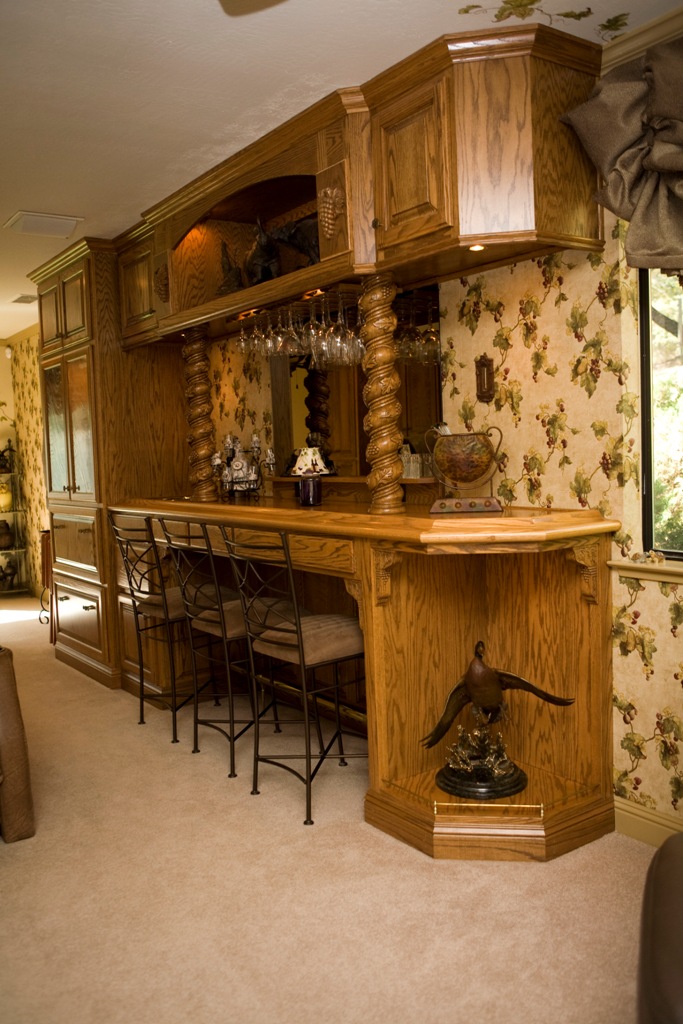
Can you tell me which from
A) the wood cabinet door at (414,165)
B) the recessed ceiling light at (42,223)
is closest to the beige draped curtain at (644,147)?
the wood cabinet door at (414,165)

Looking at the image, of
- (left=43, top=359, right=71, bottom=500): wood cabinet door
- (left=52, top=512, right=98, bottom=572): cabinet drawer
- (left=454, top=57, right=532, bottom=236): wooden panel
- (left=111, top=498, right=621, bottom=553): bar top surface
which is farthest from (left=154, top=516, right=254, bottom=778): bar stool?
(left=454, top=57, right=532, bottom=236): wooden panel

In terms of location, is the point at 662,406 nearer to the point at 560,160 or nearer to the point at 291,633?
the point at 560,160

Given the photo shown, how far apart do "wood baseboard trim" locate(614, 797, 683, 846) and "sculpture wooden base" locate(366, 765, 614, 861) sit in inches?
1.2

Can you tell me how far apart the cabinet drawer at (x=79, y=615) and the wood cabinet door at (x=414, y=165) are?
314cm

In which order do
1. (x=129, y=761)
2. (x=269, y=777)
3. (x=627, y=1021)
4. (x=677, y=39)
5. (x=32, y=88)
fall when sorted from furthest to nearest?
(x=129, y=761) < (x=269, y=777) < (x=32, y=88) < (x=677, y=39) < (x=627, y=1021)

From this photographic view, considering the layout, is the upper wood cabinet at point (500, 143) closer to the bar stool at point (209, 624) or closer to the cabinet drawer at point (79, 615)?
the bar stool at point (209, 624)

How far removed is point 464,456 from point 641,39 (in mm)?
1409

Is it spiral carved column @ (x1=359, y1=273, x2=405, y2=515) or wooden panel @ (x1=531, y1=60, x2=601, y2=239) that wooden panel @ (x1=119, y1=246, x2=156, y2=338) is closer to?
spiral carved column @ (x1=359, y1=273, x2=405, y2=515)

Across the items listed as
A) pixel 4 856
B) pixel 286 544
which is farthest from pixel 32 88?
pixel 4 856

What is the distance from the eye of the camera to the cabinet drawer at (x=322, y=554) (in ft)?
10.1

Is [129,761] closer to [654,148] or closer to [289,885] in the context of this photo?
[289,885]

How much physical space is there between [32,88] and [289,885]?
108 inches

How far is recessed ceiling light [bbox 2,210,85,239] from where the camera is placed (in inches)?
176

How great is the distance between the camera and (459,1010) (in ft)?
6.77
